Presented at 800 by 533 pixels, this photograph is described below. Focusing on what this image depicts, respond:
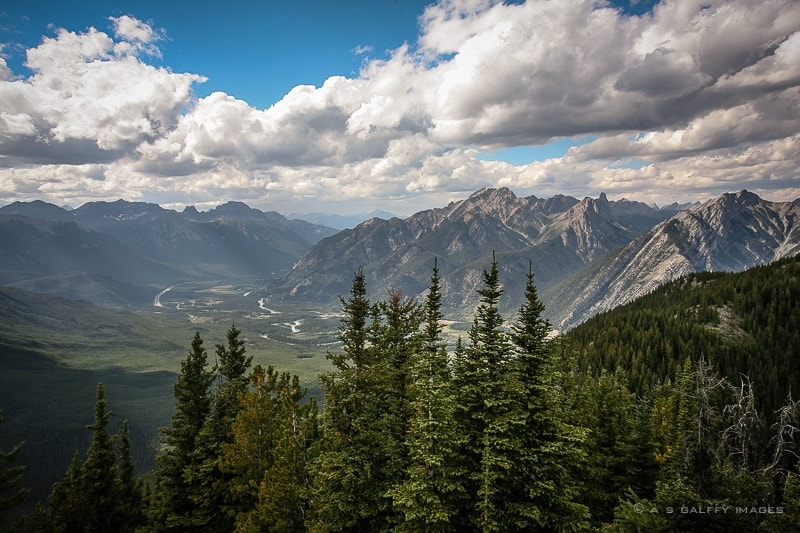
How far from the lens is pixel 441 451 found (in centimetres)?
2192

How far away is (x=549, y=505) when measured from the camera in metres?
21.3

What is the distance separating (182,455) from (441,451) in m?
27.6

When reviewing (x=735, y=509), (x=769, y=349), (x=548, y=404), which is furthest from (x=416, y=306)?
(x=769, y=349)

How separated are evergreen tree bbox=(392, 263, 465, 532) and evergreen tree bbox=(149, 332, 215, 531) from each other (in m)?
23.1

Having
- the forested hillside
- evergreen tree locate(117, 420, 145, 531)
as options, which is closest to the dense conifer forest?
evergreen tree locate(117, 420, 145, 531)

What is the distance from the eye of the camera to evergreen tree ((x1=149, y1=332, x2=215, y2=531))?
36000 mm

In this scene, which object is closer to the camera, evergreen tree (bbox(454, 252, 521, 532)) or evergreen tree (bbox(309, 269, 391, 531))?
evergreen tree (bbox(454, 252, 521, 532))

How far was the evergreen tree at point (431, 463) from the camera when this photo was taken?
20719 mm

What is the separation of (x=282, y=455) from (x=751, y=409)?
2843 cm

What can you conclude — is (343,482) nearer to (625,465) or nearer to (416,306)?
(416,306)

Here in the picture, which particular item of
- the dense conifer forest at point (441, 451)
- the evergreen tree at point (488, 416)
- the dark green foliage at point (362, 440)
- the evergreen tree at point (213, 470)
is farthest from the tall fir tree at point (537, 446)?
the evergreen tree at point (213, 470)

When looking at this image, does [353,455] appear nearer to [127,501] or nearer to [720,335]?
[127,501]

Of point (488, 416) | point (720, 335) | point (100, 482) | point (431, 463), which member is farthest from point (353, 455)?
point (720, 335)

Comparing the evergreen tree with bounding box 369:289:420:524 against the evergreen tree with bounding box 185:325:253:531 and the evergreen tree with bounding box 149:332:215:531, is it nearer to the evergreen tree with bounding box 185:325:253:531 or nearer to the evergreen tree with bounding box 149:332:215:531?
the evergreen tree with bounding box 185:325:253:531
